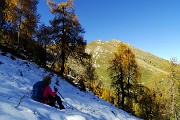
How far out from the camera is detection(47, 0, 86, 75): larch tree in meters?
33.5

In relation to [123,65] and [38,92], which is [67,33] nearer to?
[123,65]

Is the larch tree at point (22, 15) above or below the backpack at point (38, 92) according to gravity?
above

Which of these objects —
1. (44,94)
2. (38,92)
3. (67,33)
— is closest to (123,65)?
(67,33)

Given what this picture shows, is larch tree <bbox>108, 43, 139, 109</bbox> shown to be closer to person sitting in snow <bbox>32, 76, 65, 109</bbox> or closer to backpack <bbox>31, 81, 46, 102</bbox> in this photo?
person sitting in snow <bbox>32, 76, 65, 109</bbox>

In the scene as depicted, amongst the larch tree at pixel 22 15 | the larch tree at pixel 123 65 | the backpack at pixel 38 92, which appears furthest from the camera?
the larch tree at pixel 123 65

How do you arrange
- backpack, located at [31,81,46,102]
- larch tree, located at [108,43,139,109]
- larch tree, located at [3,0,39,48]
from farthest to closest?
larch tree, located at [108,43,139,109] → larch tree, located at [3,0,39,48] → backpack, located at [31,81,46,102]

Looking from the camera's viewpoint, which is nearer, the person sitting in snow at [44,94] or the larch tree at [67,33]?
the person sitting in snow at [44,94]

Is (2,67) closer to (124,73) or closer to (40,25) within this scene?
(40,25)

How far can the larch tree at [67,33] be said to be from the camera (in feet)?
110

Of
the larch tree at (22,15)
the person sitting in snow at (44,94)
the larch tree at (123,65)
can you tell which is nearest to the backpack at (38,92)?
the person sitting in snow at (44,94)

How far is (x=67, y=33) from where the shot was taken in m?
33.9

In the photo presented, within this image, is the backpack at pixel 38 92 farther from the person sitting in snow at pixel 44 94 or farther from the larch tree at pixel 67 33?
the larch tree at pixel 67 33

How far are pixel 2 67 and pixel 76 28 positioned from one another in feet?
58.9

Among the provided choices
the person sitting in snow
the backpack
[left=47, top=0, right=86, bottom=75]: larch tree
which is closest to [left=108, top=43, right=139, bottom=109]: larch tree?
[left=47, top=0, right=86, bottom=75]: larch tree
